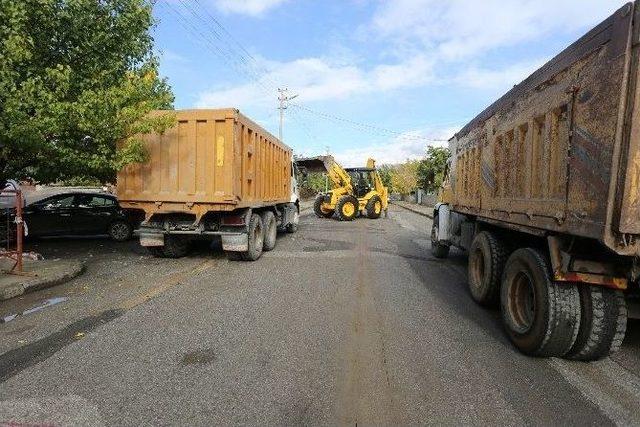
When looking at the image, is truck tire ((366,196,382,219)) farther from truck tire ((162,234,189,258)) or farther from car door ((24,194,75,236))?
truck tire ((162,234,189,258))

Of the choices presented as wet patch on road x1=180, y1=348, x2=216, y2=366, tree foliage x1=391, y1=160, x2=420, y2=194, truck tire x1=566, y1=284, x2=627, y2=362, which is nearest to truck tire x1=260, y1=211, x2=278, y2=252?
wet patch on road x1=180, y1=348, x2=216, y2=366

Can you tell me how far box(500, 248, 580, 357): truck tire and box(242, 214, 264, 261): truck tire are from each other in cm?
569

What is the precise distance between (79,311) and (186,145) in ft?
13.3

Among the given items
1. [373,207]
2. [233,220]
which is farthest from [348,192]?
[233,220]

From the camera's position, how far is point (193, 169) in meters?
8.64

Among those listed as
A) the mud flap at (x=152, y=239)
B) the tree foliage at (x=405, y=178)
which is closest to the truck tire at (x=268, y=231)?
the mud flap at (x=152, y=239)

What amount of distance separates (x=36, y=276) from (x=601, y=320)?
7.34 meters

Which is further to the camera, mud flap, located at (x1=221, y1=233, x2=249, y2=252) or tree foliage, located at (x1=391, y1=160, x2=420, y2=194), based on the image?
tree foliage, located at (x1=391, y1=160, x2=420, y2=194)

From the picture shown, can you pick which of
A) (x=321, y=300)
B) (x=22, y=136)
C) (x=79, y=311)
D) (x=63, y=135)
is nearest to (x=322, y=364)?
(x=321, y=300)

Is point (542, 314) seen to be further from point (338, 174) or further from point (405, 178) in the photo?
point (405, 178)

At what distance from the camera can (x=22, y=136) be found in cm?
664

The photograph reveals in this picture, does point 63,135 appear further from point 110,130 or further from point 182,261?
point 182,261

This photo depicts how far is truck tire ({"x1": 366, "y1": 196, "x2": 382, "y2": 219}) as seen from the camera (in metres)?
23.5

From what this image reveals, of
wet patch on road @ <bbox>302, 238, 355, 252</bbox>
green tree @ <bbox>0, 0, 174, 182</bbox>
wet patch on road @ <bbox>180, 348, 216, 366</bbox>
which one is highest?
green tree @ <bbox>0, 0, 174, 182</bbox>
